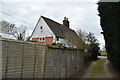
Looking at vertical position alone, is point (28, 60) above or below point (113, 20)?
below

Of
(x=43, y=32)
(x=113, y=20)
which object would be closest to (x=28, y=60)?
(x=113, y=20)

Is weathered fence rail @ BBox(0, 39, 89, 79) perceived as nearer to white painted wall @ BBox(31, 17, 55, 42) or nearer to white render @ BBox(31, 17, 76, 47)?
white render @ BBox(31, 17, 76, 47)

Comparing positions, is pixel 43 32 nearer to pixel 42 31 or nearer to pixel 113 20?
pixel 42 31

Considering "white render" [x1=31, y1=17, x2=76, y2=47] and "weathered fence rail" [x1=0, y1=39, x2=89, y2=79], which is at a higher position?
"white render" [x1=31, y1=17, x2=76, y2=47]

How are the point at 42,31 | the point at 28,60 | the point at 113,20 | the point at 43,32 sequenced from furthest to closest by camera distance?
the point at 42,31, the point at 43,32, the point at 113,20, the point at 28,60

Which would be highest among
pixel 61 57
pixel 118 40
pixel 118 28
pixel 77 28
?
pixel 77 28

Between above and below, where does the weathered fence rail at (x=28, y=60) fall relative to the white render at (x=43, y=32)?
below

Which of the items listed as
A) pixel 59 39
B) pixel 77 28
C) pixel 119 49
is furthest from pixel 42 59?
pixel 77 28

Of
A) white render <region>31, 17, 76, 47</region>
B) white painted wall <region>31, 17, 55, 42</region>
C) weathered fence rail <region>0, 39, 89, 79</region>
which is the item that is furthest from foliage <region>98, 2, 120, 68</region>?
white painted wall <region>31, 17, 55, 42</region>

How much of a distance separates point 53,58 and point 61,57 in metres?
1.47

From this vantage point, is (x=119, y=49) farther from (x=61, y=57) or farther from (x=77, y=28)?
(x=77, y=28)

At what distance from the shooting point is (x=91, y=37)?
122 ft

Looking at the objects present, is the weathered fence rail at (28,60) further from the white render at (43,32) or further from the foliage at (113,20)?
the white render at (43,32)

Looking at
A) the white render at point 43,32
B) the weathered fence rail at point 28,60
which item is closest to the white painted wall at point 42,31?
the white render at point 43,32
